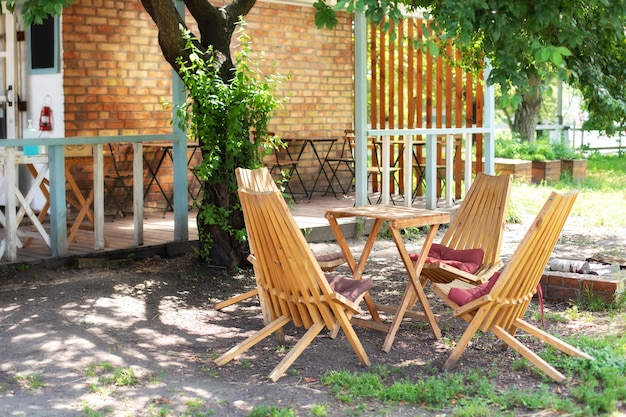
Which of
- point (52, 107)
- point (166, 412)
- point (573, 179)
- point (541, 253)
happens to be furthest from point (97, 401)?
point (573, 179)

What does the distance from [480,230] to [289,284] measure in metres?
1.94

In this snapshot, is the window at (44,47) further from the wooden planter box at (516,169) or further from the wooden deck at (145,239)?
the wooden planter box at (516,169)

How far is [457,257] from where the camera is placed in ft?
20.9

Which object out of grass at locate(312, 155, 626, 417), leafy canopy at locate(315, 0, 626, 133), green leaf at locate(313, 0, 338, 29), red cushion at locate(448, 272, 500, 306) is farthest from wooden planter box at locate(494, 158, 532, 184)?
red cushion at locate(448, 272, 500, 306)

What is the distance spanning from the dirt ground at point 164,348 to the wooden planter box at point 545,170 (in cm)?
796

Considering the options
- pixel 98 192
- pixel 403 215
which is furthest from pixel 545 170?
pixel 403 215

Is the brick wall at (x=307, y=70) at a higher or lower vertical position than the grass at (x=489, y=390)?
higher

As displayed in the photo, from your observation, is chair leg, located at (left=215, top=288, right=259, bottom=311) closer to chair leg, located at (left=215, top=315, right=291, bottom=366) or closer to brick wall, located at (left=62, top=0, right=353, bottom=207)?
chair leg, located at (left=215, top=315, right=291, bottom=366)

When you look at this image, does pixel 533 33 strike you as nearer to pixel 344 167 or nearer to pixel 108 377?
pixel 108 377

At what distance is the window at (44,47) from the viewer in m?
9.42

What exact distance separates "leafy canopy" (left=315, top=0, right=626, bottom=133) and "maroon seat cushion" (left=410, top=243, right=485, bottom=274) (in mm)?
1212

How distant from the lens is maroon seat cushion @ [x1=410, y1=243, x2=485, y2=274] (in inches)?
240

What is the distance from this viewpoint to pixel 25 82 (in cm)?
980

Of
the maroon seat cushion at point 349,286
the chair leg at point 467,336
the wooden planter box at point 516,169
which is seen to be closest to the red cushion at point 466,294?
the chair leg at point 467,336
